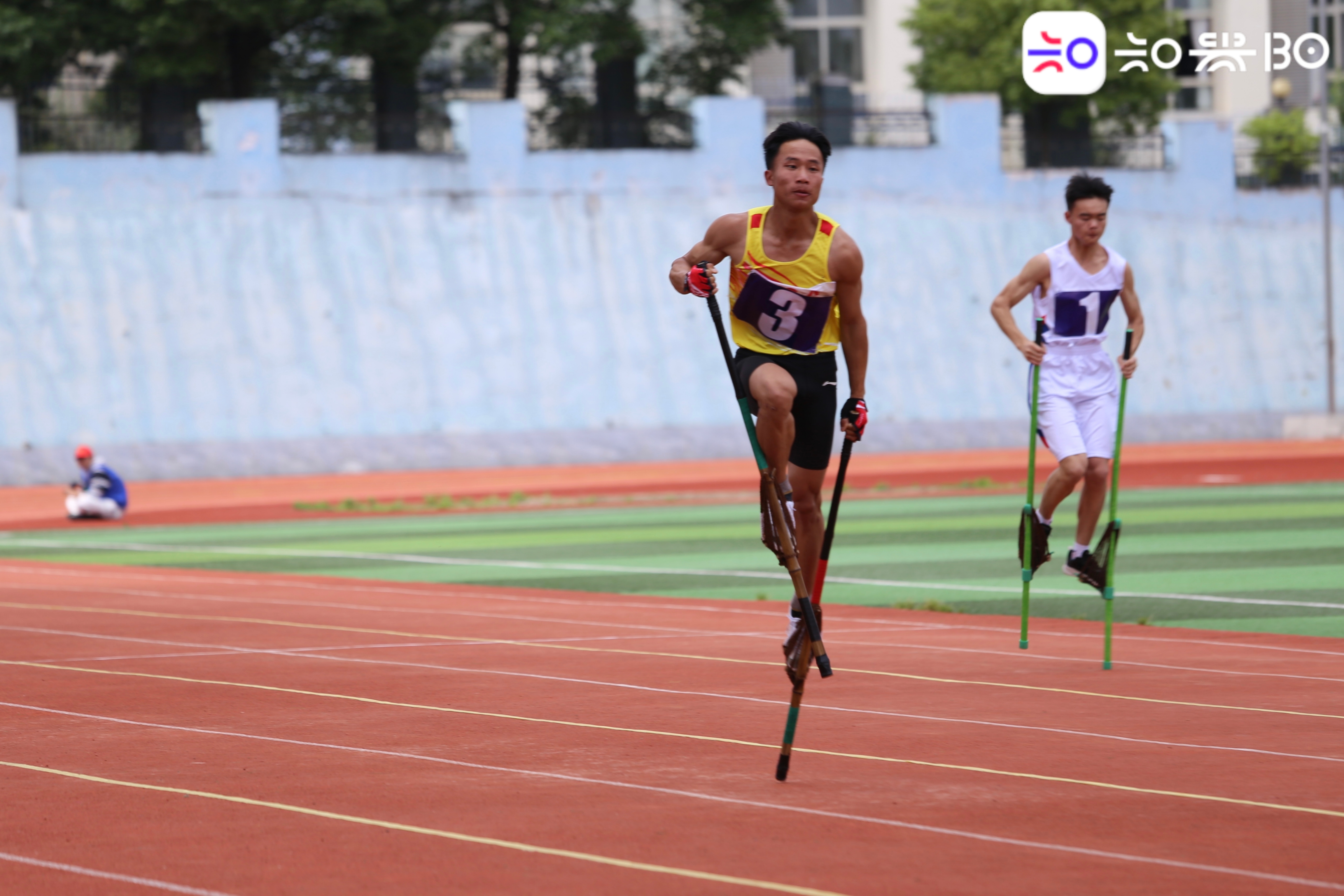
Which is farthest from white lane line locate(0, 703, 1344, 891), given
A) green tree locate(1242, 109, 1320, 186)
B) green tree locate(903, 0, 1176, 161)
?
green tree locate(903, 0, 1176, 161)

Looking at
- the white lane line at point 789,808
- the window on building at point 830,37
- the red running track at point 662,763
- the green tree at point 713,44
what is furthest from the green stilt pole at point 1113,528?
the window on building at point 830,37

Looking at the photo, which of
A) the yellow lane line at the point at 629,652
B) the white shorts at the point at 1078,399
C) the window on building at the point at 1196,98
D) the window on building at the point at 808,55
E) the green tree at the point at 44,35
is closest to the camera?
the yellow lane line at the point at 629,652

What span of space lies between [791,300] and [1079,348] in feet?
12.2

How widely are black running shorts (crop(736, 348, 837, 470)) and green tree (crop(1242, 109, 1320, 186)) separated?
3453 centimetres

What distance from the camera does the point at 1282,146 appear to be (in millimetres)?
41594

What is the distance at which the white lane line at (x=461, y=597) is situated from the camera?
10.3 m

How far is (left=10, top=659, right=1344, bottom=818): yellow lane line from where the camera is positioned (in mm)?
5855

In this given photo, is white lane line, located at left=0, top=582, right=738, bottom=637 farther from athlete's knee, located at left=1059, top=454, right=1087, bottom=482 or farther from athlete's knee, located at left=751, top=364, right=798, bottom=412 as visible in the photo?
athlete's knee, located at left=751, top=364, right=798, bottom=412

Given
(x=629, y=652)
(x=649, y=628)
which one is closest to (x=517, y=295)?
(x=649, y=628)

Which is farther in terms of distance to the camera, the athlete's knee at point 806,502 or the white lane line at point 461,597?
the white lane line at point 461,597

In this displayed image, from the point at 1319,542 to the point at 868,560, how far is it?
4.29m

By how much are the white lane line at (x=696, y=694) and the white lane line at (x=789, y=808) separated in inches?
68.6

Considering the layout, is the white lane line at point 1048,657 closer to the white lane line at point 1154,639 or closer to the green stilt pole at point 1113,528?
the green stilt pole at point 1113,528

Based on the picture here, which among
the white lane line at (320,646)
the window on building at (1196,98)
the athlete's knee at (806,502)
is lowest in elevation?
→ the white lane line at (320,646)
